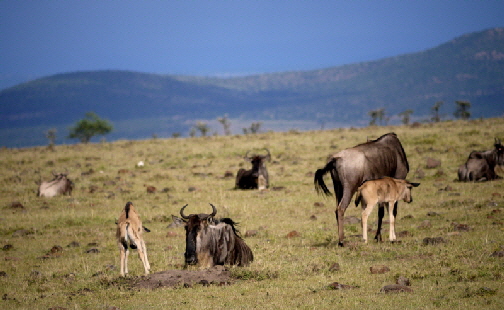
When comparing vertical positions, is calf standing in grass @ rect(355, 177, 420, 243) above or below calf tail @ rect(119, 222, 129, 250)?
above

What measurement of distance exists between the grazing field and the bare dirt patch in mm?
109

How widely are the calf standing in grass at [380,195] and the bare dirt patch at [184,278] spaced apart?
3917 millimetres

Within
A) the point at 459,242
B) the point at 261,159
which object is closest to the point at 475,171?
the point at 261,159

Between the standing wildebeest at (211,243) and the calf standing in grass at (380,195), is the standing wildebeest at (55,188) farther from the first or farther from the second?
the calf standing in grass at (380,195)

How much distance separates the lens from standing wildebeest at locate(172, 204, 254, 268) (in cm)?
1149

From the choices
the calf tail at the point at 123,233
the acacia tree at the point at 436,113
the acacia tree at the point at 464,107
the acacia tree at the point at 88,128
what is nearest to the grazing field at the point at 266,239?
the calf tail at the point at 123,233

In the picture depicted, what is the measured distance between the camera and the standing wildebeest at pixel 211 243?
11.5 metres

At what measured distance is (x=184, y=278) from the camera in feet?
35.4

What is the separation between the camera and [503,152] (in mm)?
23984

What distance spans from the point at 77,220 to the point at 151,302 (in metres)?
10.7

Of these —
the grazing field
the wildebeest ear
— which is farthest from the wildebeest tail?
the wildebeest ear

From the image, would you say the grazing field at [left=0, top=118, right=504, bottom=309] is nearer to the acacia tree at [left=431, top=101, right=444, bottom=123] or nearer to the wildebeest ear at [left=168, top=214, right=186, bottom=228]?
the wildebeest ear at [left=168, top=214, right=186, bottom=228]

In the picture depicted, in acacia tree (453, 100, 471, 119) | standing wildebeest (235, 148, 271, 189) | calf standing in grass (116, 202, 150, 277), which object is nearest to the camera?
calf standing in grass (116, 202, 150, 277)

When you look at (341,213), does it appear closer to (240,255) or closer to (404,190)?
(404,190)
